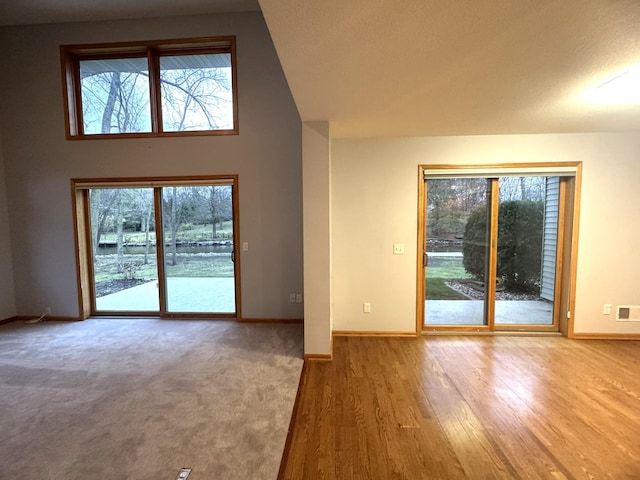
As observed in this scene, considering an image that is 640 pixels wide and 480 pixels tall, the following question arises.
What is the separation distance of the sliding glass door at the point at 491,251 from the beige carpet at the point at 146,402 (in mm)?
1998

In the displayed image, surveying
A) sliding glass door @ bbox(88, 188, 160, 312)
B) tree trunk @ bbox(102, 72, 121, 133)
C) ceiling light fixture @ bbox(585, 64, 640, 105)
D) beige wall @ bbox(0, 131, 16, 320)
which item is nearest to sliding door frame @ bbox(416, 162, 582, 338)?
ceiling light fixture @ bbox(585, 64, 640, 105)

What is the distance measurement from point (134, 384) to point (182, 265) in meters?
1.94

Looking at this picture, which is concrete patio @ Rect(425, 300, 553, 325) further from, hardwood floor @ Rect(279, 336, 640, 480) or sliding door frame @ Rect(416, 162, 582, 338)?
hardwood floor @ Rect(279, 336, 640, 480)

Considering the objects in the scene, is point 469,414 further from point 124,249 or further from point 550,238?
point 124,249

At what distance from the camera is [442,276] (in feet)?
11.9

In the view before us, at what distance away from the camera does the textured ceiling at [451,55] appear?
3.91ft

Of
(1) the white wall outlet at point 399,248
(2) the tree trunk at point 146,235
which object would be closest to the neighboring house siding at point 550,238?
(1) the white wall outlet at point 399,248

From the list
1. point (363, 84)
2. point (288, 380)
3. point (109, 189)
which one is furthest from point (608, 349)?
point (109, 189)

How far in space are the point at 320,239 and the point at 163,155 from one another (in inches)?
106

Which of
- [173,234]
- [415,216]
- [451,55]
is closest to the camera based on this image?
[451,55]

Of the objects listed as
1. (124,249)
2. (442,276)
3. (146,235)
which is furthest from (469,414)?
(124,249)

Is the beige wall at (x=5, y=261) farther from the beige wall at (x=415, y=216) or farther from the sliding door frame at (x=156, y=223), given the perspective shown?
the beige wall at (x=415, y=216)

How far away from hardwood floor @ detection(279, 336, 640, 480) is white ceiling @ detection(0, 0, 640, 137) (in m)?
2.33

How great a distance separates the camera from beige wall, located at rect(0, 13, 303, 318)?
3799 millimetres
